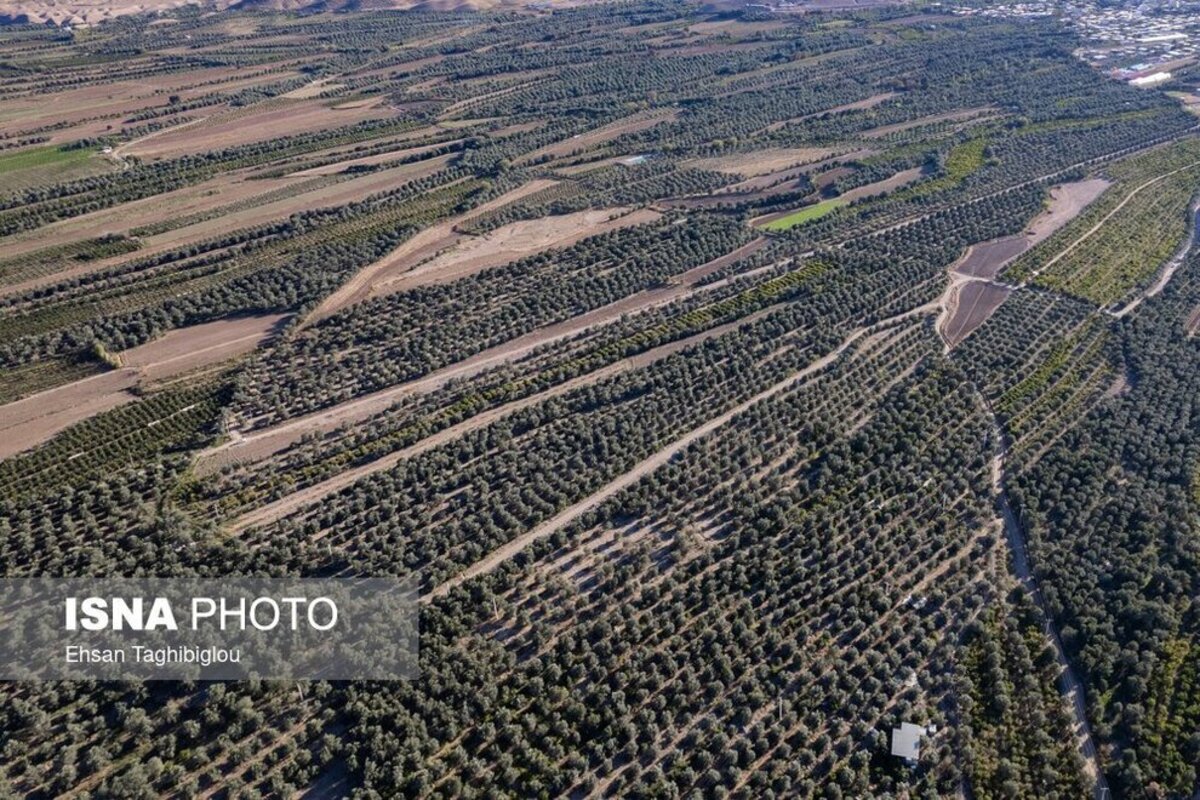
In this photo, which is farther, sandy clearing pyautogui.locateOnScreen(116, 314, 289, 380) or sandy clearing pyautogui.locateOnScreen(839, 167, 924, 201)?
sandy clearing pyautogui.locateOnScreen(839, 167, 924, 201)

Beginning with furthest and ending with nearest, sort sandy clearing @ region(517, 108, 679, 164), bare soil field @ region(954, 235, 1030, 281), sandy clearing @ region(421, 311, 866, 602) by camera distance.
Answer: sandy clearing @ region(517, 108, 679, 164) < bare soil field @ region(954, 235, 1030, 281) < sandy clearing @ region(421, 311, 866, 602)

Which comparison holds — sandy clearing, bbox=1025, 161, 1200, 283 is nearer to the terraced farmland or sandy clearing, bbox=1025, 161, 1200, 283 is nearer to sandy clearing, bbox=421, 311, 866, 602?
the terraced farmland

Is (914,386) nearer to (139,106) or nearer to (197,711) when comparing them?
(197,711)

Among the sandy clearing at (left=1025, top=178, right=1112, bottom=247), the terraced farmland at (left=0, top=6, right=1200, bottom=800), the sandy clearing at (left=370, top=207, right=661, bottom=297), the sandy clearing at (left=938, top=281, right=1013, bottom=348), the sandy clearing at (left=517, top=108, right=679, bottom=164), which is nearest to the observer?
the terraced farmland at (left=0, top=6, right=1200, bottom=800)

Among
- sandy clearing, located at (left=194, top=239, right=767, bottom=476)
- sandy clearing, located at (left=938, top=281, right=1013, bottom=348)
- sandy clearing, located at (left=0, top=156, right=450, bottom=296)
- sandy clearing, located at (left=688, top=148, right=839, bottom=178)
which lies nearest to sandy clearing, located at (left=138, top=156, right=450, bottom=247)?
sandy clearing, located at (left=0, top=156, right=450, bottom=296)

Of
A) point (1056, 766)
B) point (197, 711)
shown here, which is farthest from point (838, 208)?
point (197, 711)

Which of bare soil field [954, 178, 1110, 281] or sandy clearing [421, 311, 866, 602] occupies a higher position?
bare soil field [954, 178, 1110, 281]

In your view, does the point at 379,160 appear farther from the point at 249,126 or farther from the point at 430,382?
the point at 430,382

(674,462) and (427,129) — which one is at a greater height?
(427,129)

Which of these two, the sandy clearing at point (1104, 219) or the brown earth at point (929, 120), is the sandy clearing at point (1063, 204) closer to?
the sandy clearing at point (1104, 219)
